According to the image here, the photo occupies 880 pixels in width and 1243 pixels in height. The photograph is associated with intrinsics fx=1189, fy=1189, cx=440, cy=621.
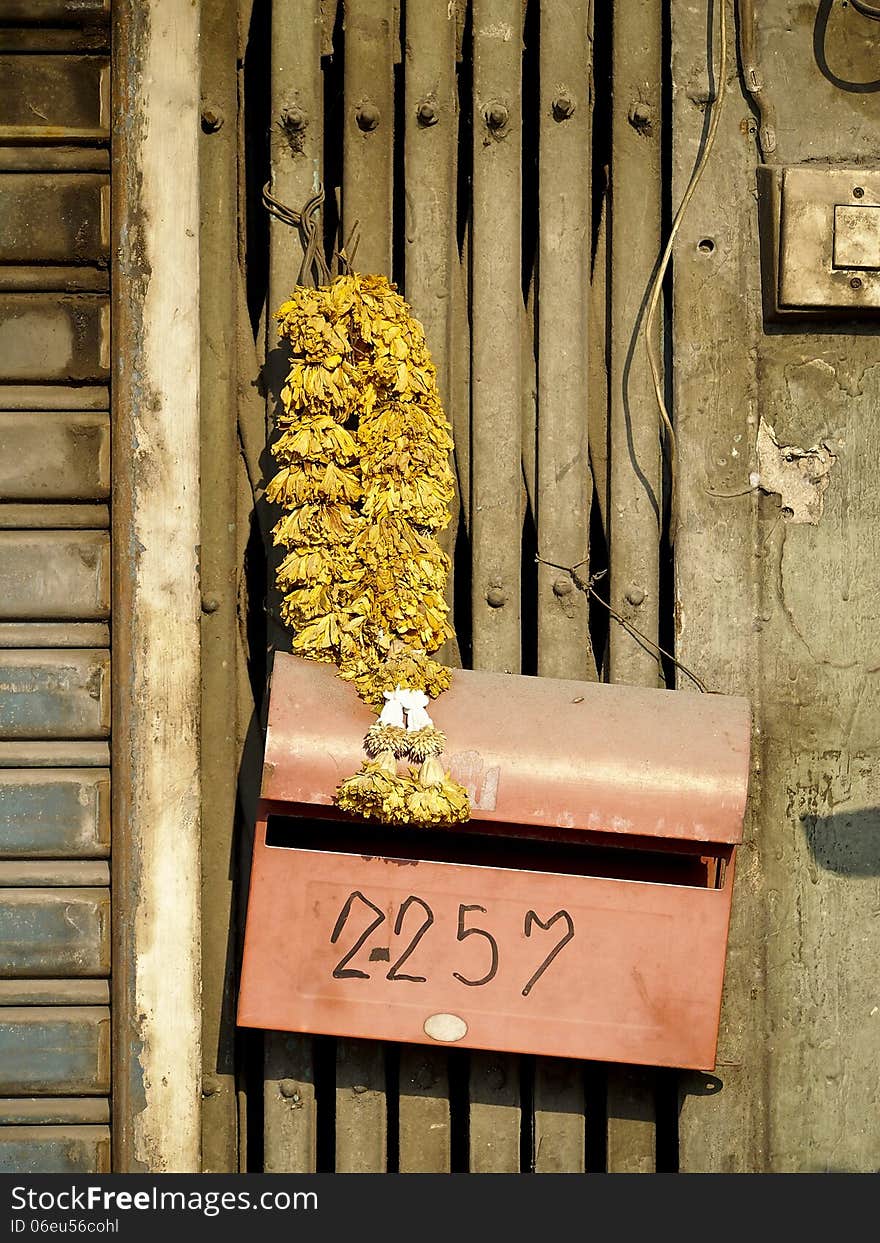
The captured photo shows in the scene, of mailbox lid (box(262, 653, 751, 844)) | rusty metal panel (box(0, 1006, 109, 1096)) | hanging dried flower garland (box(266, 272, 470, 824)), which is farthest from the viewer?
rusty metal panel (box(0, 1006, 109, 1096))

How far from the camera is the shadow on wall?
2.60 meters

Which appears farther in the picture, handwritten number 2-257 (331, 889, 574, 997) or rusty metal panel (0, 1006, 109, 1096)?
rusty metal panel (0, 1006, 109, 1096)

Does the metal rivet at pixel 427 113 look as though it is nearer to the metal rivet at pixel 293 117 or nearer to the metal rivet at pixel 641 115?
the metal rivet at pixel 293 117

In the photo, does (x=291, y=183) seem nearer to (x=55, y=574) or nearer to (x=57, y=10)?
(x=57, y=10)

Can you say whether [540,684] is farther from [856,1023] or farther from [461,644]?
[856,1023]

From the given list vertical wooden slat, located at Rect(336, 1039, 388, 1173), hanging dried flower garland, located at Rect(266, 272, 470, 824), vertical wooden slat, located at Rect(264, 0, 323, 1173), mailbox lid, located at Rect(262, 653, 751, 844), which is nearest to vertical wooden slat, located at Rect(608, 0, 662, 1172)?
mailbox lid, located at Rect(262, 653, 751, 844)

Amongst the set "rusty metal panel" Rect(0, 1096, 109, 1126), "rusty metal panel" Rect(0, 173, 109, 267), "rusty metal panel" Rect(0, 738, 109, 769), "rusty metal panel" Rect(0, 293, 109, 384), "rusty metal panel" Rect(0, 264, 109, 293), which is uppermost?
"rusty metal panel" Rect(0, 173, 109, 267)

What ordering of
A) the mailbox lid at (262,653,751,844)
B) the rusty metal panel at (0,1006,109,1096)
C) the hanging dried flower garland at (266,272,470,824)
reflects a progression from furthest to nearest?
the rusty metal panel at (0,1006,109,1096) < the hanging dried flower garland at (266,272,470,824) < the mailbox lid at (262,653,751,844)

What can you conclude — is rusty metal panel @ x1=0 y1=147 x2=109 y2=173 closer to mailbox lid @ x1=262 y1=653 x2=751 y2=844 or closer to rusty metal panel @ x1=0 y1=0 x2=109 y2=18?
rusty metal panel @ x1=0 y1=0 x2=109 y2=18

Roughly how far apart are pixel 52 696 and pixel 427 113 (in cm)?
150

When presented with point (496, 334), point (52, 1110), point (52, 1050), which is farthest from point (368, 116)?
point (52, 1110)

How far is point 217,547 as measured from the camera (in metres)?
2.62

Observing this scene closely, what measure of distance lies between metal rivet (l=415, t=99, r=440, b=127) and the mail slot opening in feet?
4.97
